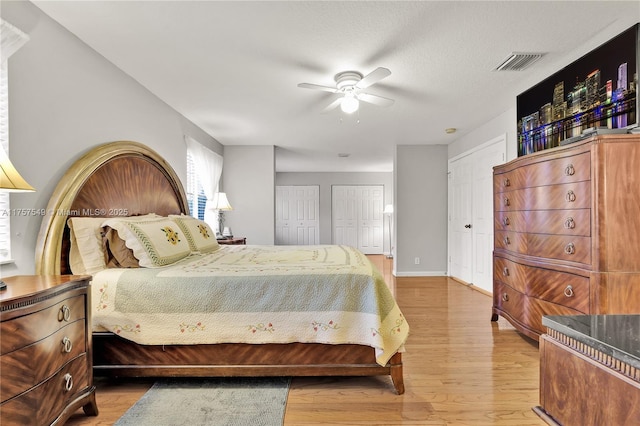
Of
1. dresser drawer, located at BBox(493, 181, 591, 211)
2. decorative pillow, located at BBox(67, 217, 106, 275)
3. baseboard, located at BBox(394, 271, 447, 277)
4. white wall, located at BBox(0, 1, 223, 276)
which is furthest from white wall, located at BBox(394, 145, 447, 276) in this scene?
decorative pillow, located at BBox(67, 217, 106, 275)

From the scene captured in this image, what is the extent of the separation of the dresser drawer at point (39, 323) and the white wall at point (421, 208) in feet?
16.4

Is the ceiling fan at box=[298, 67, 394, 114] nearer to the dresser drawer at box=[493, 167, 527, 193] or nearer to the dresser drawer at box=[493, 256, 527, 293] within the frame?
the dresser drawer at box=[493, 167, 527, 193]

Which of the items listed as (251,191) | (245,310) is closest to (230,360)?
(245,310)

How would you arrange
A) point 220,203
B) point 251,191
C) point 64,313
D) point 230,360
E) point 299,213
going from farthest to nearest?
1. point 299,213
2. point 251,191
3. point 220,203
4. point 230,360
5. point 64,313

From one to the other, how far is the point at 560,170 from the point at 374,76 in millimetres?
1536

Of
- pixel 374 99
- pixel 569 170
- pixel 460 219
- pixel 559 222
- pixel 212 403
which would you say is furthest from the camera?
pixel 460 219

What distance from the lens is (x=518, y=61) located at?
8.80 ft

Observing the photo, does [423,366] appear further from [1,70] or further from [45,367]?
[1,70]

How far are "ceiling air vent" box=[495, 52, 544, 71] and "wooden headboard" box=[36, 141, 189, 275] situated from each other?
10.7ft

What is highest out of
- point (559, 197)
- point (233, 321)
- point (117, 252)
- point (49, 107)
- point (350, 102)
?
point (350, 102)

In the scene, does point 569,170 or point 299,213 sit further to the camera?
point 299,213

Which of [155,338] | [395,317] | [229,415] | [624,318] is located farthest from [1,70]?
[624,318]

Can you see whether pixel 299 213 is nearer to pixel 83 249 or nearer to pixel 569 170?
pixel 83 249

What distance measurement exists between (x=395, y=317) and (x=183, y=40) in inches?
95.0
